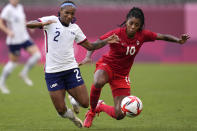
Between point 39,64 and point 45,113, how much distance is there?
13060 millimetres

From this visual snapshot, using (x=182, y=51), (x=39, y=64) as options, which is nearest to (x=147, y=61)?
(x=182, y=51)

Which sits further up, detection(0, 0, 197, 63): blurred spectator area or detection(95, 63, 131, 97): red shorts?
detection(95, 63, 131, 97): red shorts

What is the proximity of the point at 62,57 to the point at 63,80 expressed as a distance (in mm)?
414

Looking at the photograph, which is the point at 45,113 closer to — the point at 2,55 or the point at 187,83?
the point at 187,83

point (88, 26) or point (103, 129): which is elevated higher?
point (103, 129)

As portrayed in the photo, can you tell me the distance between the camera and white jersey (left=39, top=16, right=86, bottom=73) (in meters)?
7.79

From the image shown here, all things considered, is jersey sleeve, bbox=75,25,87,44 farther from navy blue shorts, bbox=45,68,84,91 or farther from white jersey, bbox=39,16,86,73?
navy blue shorts, bbox=45,68,84,91

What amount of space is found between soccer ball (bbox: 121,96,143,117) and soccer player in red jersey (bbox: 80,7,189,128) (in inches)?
11.3

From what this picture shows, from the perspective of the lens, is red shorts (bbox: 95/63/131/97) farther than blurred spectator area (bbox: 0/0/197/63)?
No

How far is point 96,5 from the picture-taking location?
24.3 metres

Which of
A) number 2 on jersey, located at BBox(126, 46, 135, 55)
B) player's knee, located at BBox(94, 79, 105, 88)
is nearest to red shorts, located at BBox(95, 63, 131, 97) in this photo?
player's knee, located at BBox(94, 79, 105, 88)

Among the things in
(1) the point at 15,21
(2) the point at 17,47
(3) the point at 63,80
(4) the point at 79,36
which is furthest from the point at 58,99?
(1) the point at 15,21

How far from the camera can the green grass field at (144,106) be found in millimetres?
8461

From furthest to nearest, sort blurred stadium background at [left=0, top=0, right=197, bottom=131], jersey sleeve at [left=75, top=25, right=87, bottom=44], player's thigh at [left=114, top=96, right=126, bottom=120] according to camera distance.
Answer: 1. blurred stadium background at [left=0, top=0, right=197, bottom=131]
2. player's thigh at [left=114, top=96, right=126, bottom=120]
3. jersey sleeve at [left=75, top=25, right=87, bottom=44]
